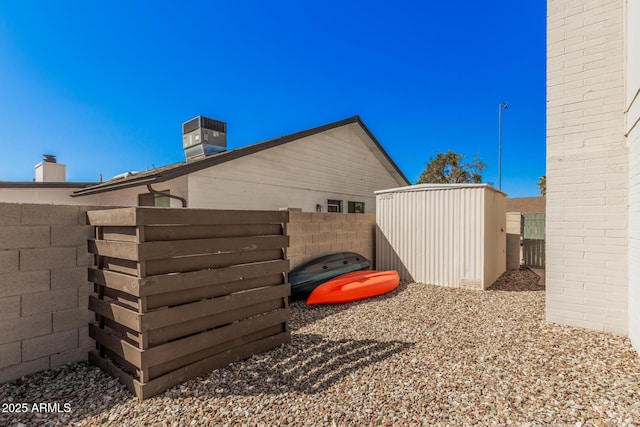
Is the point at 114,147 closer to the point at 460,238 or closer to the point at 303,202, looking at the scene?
the point at 303,202

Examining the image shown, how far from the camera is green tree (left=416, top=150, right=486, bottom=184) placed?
858 inches

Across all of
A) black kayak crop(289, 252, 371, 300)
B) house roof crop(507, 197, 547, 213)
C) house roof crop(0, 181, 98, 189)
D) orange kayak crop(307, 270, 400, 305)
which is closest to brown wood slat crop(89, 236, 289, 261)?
orange kayak crop(307, 270, 400, 305)

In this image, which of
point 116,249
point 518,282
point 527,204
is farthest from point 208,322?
point 527,204

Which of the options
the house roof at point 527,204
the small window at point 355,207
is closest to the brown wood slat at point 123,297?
the small window at point 355,207

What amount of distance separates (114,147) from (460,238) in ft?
56.0

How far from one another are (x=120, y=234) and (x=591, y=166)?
5.80 m

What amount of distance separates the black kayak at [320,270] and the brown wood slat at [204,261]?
228cm

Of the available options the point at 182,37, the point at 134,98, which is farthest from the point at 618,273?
the point at 134,98

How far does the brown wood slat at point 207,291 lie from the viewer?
2473mm

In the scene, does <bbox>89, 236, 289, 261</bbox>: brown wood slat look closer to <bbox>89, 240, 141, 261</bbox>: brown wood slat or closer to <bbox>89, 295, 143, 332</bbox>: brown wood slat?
<bbox>89, 240, 141, 261</bbox>: brown wood slat

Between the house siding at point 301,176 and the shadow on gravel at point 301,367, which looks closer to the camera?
the shadow on gravel at point 301,367

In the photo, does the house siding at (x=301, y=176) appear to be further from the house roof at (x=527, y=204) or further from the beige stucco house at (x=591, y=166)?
the house roof at (x=527, y=204)

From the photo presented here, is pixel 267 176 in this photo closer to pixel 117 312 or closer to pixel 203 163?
pixel 203 163

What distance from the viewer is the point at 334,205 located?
1144 cm
